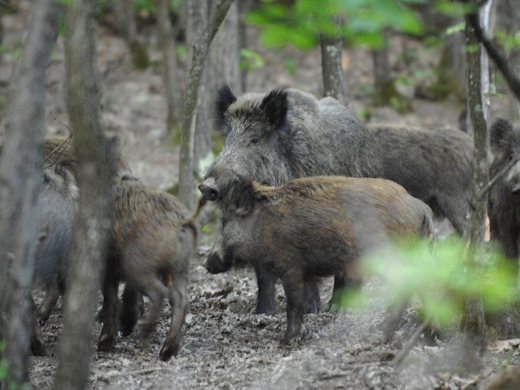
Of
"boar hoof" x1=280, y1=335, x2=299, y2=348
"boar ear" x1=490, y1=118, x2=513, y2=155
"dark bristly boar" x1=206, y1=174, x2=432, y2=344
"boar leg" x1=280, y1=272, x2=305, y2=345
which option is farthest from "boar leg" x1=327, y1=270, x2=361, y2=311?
"boar ear" x1=490, y1=118, x2=513, y2=155

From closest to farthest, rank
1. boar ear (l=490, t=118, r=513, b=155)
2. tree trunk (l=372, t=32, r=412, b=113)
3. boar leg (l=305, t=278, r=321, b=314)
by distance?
boar ear (l=490, t=118, r=513, b=155)
boar leg (l=305, t=278, r=321, b=314)
tree trunk (l=372, t=32, r=412, b=113)

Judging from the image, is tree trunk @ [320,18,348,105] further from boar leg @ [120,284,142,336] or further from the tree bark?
the tree bark

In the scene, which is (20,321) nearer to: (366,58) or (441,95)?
(441,95)

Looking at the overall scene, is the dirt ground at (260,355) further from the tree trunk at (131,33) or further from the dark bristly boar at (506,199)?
the tree trunk at (131,33)

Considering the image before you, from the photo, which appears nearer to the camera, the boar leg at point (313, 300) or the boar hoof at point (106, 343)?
the boar hoof at point (106, 343)

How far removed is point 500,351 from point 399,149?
400 cm

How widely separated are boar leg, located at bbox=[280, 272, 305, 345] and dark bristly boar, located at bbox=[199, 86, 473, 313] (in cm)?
71

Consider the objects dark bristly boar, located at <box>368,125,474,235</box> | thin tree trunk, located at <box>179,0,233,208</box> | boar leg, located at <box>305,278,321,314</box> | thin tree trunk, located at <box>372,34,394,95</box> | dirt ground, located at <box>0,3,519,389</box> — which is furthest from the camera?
thin tree trunk, located at <box>372,34,394,95</box>

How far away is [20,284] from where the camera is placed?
5.11 meters

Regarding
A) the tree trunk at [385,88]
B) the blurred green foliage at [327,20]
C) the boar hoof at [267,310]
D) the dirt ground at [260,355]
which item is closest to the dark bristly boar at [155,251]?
the dirt ground at [260,355]

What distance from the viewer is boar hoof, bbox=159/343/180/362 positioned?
6.43m

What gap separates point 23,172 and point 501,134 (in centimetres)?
451

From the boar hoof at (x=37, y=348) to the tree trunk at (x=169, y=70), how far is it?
9369 mm

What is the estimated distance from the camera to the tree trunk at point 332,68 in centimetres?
966
